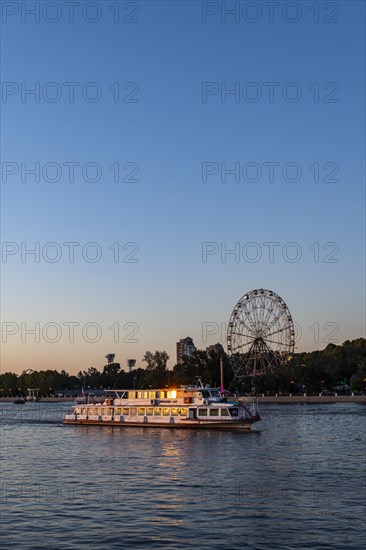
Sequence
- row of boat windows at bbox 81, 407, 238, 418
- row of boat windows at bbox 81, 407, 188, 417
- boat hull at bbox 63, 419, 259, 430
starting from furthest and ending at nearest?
Answer: row of boat windows at bbox 81, 407, 188, 417 < row of boat windows at bbox 81, 407, 238, 418 < boat hull at bbox 63, 419, 259, 430

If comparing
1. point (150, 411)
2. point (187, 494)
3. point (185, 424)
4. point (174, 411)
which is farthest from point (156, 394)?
point (187, 494)

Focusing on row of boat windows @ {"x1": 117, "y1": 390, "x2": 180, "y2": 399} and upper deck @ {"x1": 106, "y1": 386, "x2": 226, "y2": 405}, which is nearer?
upper deck @ {"x1": 106, "y1": 386, "x2": 226, "y2": 405}

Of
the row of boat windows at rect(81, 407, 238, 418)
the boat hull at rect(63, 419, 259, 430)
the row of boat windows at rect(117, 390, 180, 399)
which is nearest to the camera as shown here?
the boat hull at rect(63, 419, 259, 430)

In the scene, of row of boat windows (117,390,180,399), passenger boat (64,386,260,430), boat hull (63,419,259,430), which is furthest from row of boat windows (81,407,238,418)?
row of boat windows (117,390,180,399)

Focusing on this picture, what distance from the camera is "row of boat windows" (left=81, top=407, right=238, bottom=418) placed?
361ft

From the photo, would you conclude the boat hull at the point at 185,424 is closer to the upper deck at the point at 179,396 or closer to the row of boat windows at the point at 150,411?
the row of boat windows at the point at 150,411

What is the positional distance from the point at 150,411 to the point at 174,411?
6.22 meters

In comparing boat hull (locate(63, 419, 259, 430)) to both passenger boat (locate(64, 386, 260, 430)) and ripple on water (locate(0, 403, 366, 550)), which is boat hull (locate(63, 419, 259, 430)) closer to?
passenger boat (locate(64, 386, 260, 430))

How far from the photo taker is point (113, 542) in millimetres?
36000

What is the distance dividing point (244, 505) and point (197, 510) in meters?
3.30

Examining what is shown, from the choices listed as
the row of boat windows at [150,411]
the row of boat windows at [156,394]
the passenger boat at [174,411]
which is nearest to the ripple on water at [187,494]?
the passenger boat at [174,411]

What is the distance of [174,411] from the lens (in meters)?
116

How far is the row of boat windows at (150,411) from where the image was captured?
10995 cm

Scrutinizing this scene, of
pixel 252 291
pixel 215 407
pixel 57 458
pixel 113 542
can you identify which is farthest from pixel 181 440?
pixel 252 291
